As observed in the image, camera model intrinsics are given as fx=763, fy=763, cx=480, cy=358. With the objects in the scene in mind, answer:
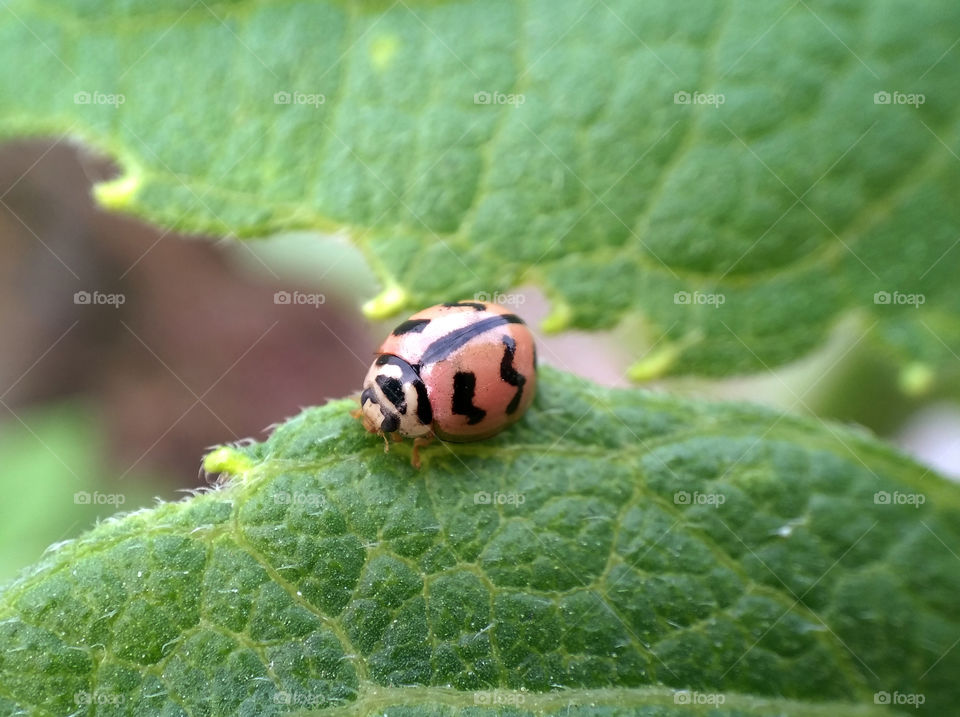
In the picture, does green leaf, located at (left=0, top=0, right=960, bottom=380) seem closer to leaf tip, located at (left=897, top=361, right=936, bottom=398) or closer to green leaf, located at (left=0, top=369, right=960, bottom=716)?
leaf tip, located at (left=897, top=361, right=936, bottom=398)

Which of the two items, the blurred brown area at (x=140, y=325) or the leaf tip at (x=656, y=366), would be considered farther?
the blurred brown area at (x=140, y=325)

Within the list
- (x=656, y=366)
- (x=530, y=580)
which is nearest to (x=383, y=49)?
(x=656, y=366)

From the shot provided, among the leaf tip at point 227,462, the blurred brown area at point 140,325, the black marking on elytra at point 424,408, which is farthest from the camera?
the blurred brown area at point 140,325

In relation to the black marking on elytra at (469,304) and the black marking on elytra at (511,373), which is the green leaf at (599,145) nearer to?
the black marking on elytra at (469,304)

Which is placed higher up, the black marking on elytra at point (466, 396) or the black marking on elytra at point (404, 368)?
the black marking on elytra at point (404, 368)

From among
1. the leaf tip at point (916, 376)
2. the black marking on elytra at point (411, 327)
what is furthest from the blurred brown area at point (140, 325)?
the leaf tip at point (916, 376)

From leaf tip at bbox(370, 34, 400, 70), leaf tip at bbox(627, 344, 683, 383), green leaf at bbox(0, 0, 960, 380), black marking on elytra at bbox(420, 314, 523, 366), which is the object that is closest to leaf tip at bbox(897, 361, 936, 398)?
green leaf at bbox(0, 0, 960, 380)

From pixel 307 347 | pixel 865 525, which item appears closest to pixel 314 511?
pixel 865 525

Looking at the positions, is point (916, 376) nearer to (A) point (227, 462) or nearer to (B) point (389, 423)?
(B) point (389, 423)
